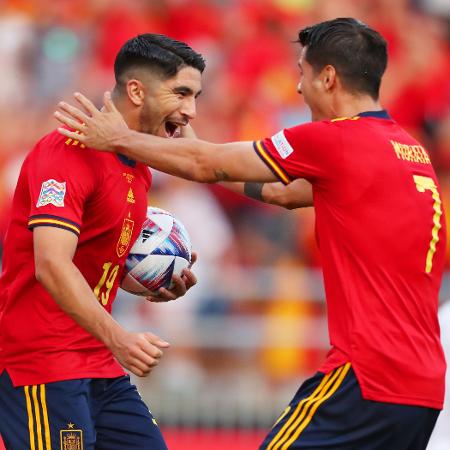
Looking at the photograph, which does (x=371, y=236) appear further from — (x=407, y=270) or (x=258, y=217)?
(x=258, y=217)

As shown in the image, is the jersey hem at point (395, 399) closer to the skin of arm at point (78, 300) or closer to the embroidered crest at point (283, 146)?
the skin of arm at point (78, 300)

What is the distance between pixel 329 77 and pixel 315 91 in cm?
10

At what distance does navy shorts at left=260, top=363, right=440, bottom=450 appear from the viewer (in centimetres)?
497

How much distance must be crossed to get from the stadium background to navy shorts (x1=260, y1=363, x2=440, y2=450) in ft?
16.3

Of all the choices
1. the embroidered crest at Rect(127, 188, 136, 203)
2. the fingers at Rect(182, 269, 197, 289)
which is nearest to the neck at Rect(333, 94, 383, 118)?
the embroidered crest at Rect(127, 188, 136, 203)

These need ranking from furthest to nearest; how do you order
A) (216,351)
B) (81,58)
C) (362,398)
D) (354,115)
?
(81,58), (216,351), (354,115), (362,398)

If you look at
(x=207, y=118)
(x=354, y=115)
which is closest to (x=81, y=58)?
(x=207, y=118)

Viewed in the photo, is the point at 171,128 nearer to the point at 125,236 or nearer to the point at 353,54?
the point at 125,236

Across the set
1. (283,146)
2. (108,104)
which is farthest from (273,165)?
(108,104)

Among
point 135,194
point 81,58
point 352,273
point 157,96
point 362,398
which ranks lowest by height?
point 362,398

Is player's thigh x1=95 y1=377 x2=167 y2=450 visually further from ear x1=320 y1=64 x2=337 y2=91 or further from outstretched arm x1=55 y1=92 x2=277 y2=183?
ear x1=320 y1=64 x2=337 y2=91

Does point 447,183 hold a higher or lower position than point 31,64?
lower

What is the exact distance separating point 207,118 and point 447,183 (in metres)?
2.43

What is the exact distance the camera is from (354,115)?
17.4 feet
